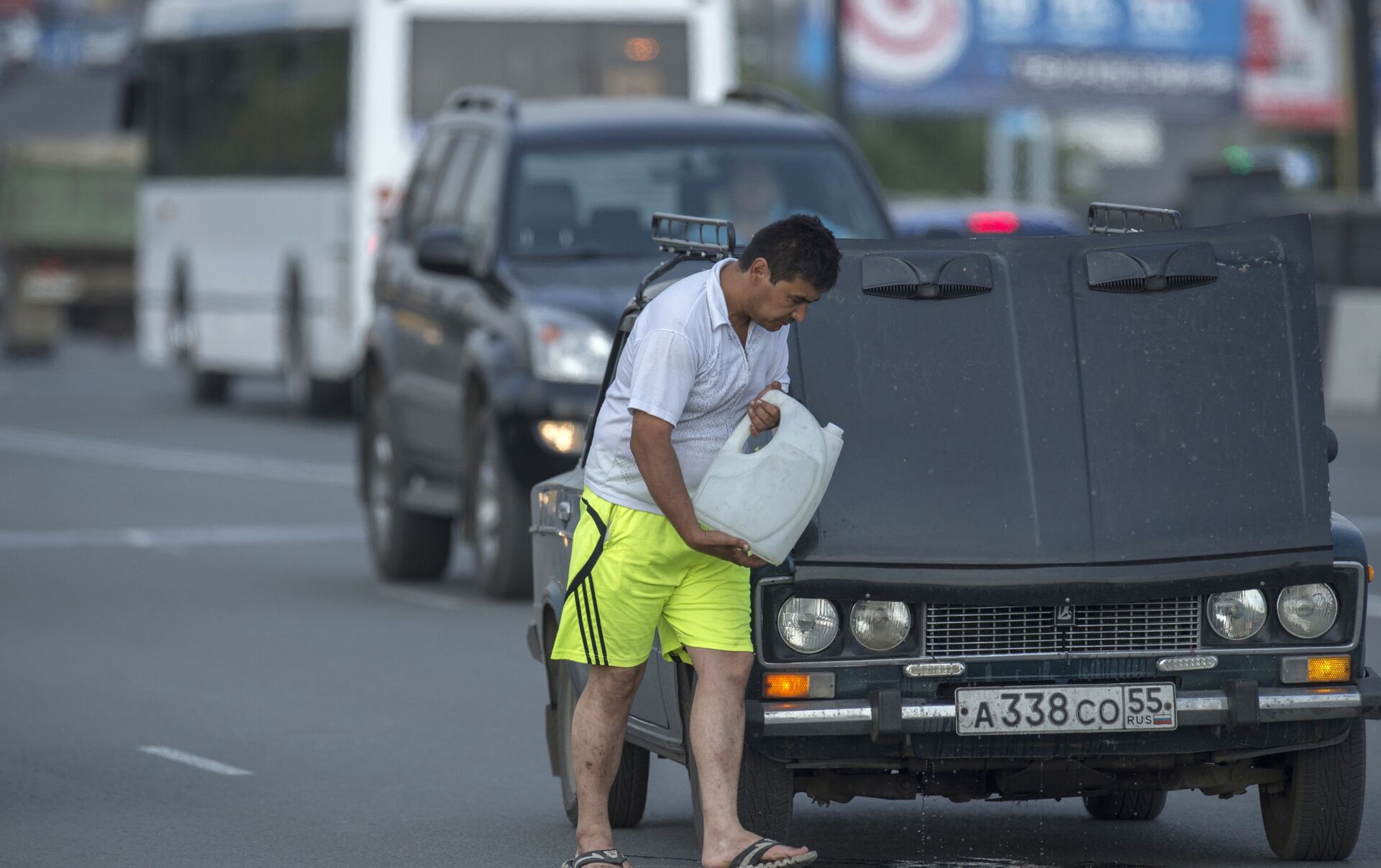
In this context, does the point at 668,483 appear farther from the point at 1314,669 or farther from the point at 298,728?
the point at 298,728

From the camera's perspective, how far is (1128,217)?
23.8ft

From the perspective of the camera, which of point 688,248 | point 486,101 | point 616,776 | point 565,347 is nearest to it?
point 688,248

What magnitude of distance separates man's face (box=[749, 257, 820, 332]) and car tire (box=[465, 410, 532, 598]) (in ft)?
20.6

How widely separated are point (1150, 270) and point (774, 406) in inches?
42.1

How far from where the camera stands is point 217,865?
725 centimetres

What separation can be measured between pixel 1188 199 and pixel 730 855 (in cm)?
2331

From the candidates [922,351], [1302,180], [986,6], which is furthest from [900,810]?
[1302,180]

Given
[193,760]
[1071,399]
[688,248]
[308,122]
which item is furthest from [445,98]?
[1071,399]

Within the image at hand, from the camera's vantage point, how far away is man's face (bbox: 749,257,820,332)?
20.4 ft

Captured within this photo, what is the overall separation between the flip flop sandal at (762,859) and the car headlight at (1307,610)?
4.22 feet

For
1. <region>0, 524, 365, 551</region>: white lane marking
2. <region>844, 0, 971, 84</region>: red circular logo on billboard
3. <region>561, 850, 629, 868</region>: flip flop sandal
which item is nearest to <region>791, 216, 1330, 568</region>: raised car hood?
<region>561, 850, 629, 868</region>: flip flop sandal

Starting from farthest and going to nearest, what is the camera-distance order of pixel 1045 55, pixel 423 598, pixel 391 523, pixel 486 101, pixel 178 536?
pixel 1045 55 → pixel 178 536 → pixel 391 523 → pixel 486 101 → pixel 423 598

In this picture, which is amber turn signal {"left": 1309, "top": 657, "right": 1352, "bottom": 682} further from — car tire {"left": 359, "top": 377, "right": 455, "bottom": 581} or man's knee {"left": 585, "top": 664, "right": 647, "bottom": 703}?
car tire {"left": 359, "top": 377, "right": 455, "bottom": 581}

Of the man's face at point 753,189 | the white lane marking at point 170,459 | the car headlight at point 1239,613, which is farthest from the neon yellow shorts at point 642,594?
the white lane marking at point 170,459
